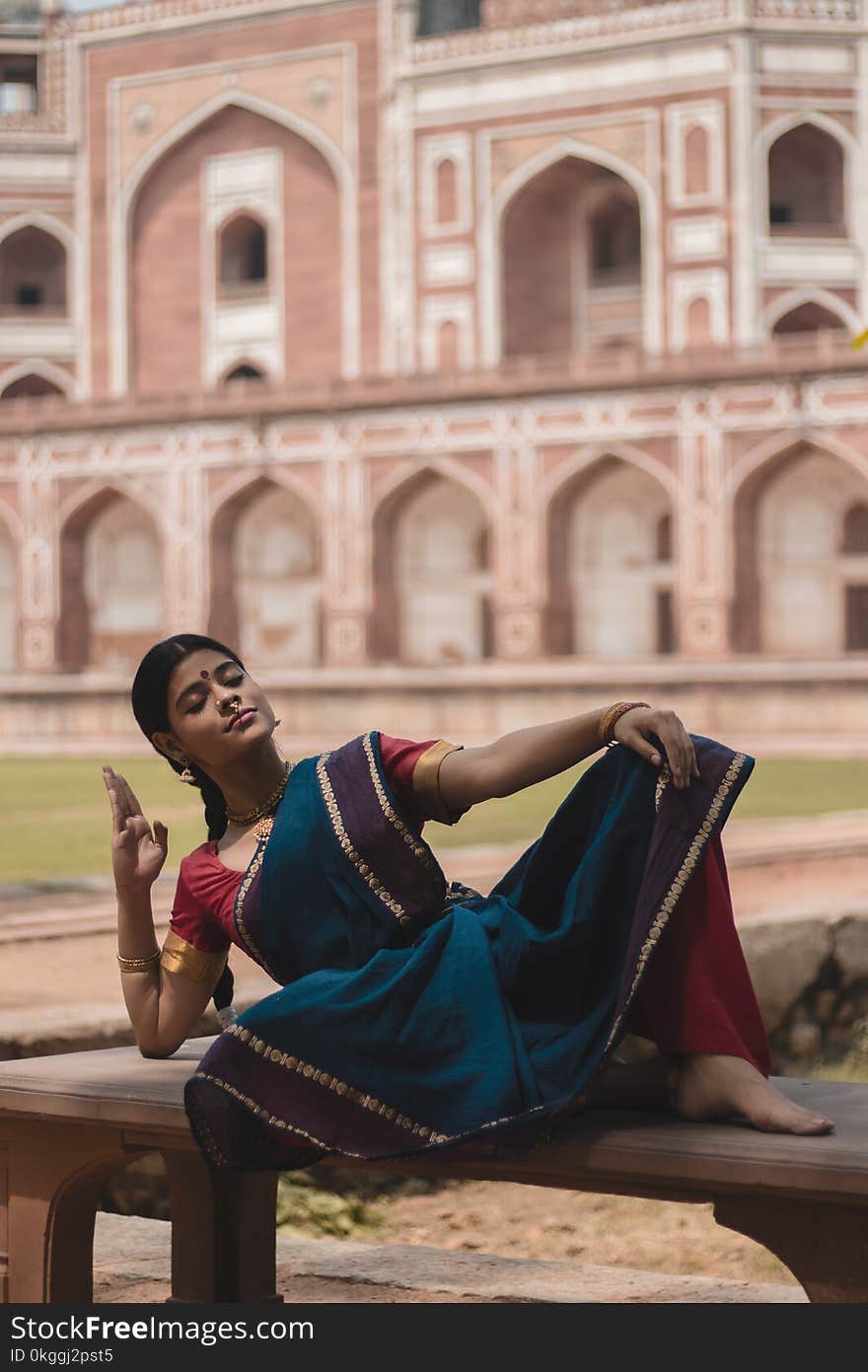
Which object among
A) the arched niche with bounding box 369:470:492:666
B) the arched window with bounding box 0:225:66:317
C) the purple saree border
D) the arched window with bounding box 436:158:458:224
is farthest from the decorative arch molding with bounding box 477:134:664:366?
the purple saree border

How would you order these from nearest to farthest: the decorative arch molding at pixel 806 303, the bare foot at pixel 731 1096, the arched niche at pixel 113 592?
the bare foot at pixel 731 1096 → the arched niche at pixel 113 592 → the decorative arch molding at pixel 806 303

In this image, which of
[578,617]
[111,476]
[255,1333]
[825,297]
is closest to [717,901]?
[255,1333]

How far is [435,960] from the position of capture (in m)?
2.29

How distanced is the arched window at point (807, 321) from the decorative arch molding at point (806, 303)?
99 millimetres

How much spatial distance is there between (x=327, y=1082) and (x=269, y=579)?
2239 cm

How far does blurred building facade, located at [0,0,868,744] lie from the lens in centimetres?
2136

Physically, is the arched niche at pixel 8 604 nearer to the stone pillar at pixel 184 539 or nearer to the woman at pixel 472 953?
the stone pillar at pixel 184 539

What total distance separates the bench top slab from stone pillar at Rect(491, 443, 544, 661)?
1970 centimetres

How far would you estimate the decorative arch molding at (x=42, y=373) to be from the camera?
29906 mm

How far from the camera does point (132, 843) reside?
2529 mm

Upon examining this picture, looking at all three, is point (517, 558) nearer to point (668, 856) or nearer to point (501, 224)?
point (501, 224)

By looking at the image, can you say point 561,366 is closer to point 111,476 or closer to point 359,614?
point 359,614

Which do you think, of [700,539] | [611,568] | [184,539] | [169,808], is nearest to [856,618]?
[700,539]

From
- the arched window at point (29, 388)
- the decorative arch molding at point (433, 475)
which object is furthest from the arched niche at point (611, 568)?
the arched window at point (29, 388)
